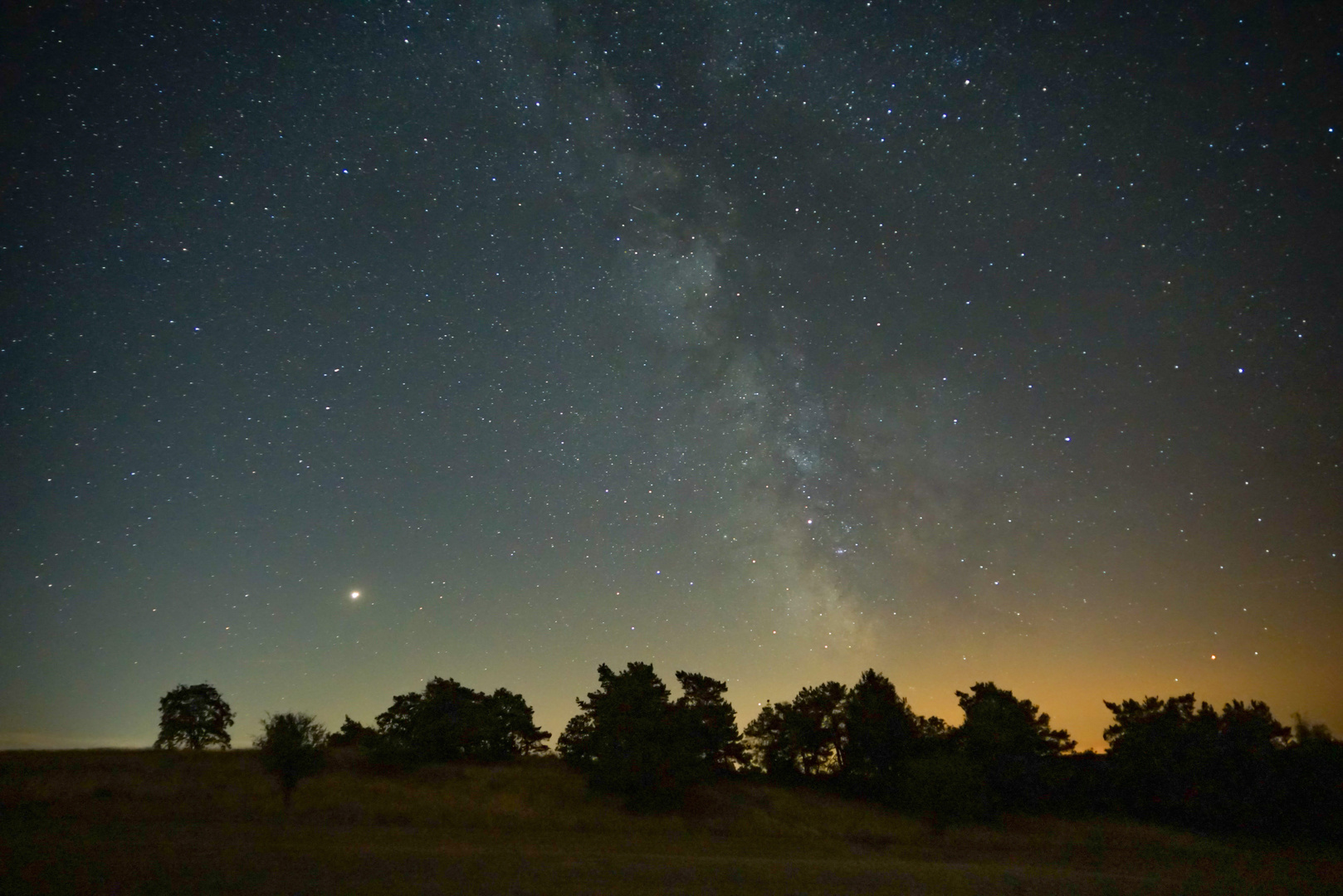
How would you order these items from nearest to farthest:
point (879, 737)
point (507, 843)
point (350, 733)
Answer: point (507, 843)
point (879, 737)
point (350, 733)

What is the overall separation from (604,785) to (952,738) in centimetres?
3342

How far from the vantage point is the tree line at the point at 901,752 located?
4906 centimetres

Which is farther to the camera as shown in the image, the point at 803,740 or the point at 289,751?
the point at 803,740

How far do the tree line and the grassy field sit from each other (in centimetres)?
263

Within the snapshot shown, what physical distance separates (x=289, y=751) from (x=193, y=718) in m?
47.9

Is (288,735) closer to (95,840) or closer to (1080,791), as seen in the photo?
(95,840)

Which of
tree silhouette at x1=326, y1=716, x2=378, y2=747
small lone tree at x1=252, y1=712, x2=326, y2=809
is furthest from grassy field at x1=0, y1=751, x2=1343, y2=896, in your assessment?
tree silhouette at x1=326, y1=716, x2=378, y2=747

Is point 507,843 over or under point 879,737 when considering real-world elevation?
under

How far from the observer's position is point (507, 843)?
3316 cm

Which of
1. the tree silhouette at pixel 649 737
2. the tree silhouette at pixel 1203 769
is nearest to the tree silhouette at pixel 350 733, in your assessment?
the tree silhouette at pixel 649 737

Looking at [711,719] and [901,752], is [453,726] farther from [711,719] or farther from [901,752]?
[901,752]

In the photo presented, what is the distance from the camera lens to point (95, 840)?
86.4 feet

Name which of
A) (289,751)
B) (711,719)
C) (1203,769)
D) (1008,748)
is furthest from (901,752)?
(289,751)

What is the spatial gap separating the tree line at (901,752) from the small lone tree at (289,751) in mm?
12915
